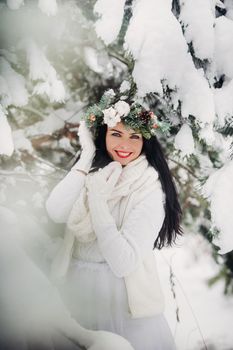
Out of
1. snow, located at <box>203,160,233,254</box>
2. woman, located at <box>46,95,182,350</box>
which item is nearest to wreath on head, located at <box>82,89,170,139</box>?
woman, located at <box>46,95,182,350</box>

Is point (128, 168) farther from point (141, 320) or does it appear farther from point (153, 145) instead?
point (141, 320)

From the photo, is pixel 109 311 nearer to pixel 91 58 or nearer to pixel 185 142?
pixel 185 142

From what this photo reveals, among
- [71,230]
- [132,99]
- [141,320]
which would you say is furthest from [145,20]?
[141,320]

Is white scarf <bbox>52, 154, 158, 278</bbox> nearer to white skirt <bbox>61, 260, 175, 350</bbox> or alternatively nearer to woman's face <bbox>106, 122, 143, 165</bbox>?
woman's face <bbox>106, 122, 143, 165</bbox>

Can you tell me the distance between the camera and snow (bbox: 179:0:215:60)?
83.4 inches

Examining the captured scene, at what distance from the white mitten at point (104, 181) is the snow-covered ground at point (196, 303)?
3.41ft

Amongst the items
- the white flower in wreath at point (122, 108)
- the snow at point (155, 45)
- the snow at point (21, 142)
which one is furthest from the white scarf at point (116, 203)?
the snow at point (21, 142)

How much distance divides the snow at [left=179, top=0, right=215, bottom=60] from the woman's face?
74 cm

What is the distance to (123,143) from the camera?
273cm

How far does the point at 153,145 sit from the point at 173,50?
35.3 inches

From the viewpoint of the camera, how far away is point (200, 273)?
18.1 ft

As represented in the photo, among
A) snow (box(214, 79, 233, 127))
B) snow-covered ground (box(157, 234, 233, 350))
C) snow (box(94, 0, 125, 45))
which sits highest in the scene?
snow (box(94, 0, 125, 45))

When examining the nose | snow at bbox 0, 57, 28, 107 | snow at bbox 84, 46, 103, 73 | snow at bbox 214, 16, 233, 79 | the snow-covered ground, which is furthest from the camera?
snow at bbox 84, 46, 103, 73

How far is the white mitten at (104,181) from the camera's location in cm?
251
